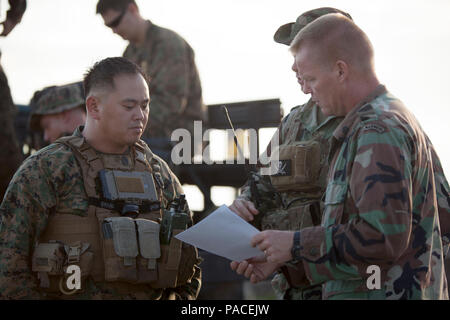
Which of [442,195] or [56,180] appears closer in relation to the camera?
[442,195]

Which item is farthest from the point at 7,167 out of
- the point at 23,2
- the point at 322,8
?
the point at 322,8

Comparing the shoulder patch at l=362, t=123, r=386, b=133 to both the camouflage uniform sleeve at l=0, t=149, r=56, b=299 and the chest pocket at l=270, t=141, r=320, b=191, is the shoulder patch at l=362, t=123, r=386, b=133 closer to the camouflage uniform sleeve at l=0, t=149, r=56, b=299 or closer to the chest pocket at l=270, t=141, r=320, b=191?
the chest pocket at l=270, t=141, r=320, b=191

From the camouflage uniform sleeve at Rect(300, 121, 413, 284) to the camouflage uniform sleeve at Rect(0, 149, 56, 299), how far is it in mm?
1494

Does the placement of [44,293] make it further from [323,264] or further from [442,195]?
[442,195]

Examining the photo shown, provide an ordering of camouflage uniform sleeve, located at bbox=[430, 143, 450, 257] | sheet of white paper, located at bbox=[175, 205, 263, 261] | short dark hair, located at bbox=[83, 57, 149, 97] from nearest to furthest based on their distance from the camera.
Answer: sheet of white paper, located at bbox=[175, 205, 263, 261] < camouflage uniform sleeve, located at bbox=[430, 143, 450, 257] < short dark hair, located at bbox=[83, 57, 149, 97]

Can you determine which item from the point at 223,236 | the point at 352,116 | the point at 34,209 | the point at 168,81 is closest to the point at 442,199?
the point at 352,116

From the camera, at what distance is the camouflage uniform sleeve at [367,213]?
2.64 meters

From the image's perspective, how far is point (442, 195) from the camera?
3.36 metres

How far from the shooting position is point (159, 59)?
6992 mm

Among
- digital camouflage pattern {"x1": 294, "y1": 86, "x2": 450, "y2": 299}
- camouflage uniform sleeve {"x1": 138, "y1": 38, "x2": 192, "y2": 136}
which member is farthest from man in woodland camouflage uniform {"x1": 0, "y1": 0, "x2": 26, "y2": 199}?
digital camouflage pattern {"x1": 294, "y1": 86, "x2": 450, "y2": 299}

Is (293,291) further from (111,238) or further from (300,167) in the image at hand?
(111,238)

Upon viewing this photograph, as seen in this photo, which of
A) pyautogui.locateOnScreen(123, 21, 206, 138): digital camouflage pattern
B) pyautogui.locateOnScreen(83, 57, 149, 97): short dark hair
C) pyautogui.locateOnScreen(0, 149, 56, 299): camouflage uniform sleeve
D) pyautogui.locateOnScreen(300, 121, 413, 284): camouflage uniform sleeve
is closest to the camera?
pyautogui.locateOnScreen(300, 121, 413, 284): camouflage uniform sleeve

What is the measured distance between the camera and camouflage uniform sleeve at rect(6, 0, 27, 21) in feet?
22.1
